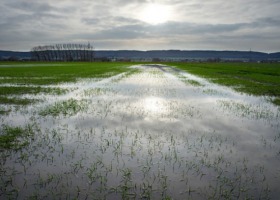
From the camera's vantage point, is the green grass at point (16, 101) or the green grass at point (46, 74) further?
the green grass at point (46, 74)

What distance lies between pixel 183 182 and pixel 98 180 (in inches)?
75.0

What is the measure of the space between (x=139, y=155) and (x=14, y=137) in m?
4.41

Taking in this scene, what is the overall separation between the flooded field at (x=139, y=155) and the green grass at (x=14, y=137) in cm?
4

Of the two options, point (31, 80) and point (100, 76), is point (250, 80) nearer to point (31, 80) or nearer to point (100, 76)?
point (100, 76)

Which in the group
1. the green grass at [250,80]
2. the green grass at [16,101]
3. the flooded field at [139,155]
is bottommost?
the flooded field at [139,155]

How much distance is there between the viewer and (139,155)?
279 inches

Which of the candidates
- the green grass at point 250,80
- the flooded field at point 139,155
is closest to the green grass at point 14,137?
the flooded field at point 139,155

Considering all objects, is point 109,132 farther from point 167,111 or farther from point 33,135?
point 167,111

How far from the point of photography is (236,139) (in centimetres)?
878

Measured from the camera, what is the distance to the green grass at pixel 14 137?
24.7 feet

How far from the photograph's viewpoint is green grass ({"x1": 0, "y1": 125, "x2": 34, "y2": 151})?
24.7ft

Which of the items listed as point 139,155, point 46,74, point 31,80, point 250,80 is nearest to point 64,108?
point 139,155

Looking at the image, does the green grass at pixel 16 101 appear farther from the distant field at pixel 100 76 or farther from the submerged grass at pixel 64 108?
the submerged grass at pixel 64 108

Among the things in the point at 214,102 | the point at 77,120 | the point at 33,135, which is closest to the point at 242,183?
the point at 33,135
